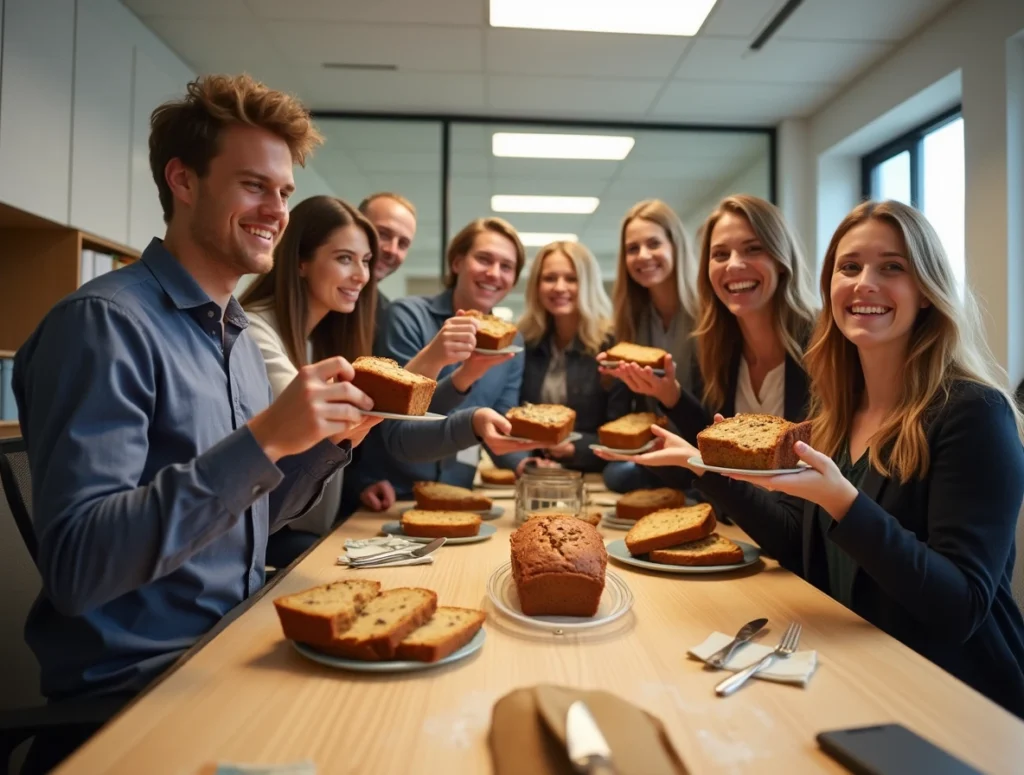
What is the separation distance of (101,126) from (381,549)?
3528 mm

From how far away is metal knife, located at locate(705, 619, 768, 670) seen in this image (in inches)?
41.3

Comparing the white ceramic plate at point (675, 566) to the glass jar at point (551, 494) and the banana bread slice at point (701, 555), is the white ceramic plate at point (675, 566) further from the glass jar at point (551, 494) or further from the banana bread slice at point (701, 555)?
the glass jar at point (551, 494)

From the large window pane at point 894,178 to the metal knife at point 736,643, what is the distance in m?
4.79

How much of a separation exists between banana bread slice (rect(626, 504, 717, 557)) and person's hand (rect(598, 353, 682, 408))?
2.50ft

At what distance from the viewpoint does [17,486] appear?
1.37 meters

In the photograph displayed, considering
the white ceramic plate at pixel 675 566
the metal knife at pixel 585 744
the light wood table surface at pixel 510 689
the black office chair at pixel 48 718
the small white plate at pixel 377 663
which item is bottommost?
the black office chair at pixel 48 718

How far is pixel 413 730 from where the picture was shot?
0.87 m

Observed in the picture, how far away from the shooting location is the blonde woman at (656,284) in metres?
3.06

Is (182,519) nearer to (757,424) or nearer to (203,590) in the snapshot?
(203,590)

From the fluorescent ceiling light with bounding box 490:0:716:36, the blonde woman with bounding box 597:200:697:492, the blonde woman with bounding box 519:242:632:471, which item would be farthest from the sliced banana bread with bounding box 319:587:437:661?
the fluorescent ceiling light with bounding box 490:0:716:36

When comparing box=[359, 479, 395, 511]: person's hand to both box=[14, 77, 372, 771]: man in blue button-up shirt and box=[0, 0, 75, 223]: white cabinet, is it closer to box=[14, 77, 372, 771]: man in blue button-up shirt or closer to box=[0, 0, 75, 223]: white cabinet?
box=[14, 77, 372, 771]: man in blue button-up shirt

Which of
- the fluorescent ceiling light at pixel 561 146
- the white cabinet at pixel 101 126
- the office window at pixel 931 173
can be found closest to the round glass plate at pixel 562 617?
the white cabinet at pixel 101 126

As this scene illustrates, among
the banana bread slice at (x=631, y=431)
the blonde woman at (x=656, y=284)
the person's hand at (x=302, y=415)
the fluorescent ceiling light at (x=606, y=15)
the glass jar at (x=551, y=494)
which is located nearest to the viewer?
the person's hand at (x=302, y=415)

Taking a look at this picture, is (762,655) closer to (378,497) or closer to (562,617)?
(562,617)
